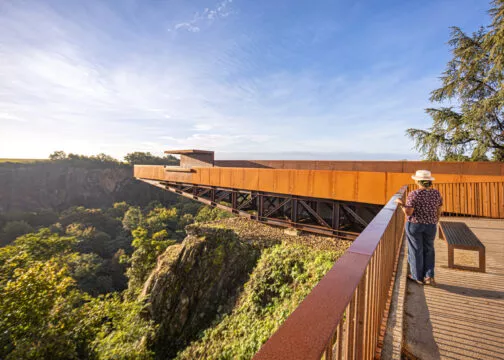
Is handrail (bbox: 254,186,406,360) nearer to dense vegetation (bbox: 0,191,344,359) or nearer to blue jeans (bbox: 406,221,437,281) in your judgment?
blue jeans (bbox: 406,221,437,281)

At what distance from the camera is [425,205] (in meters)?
3.33

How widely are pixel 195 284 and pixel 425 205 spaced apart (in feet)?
34.7

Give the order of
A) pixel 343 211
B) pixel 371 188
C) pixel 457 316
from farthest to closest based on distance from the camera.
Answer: pixel 343 211 < pixel 371 188 < pixel 457 316

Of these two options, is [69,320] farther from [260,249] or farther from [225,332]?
[260,249]

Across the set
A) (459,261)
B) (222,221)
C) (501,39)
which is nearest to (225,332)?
(222,221)

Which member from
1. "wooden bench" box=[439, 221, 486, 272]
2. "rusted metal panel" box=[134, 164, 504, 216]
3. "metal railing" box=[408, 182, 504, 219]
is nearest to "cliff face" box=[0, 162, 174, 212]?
"rusted metal panel" box=[134, 164, 504, 216]

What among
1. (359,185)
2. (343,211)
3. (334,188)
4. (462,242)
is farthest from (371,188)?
(462,242)

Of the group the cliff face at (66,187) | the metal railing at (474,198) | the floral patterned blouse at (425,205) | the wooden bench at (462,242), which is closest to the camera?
the floral patterned blouse at (425,205)

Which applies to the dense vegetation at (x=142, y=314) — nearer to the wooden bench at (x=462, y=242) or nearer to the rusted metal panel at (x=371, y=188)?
the rusted metal panel at (x=371, y=188)

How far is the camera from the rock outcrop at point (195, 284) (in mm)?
9602

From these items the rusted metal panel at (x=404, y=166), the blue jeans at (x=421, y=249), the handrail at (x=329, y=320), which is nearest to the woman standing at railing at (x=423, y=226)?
the blue jeans at (x=421, y=249)

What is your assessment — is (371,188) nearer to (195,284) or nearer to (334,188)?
(334,188)

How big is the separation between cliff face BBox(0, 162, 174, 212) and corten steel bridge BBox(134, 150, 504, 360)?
63.2 m

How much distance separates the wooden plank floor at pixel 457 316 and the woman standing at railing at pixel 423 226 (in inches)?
9.4
